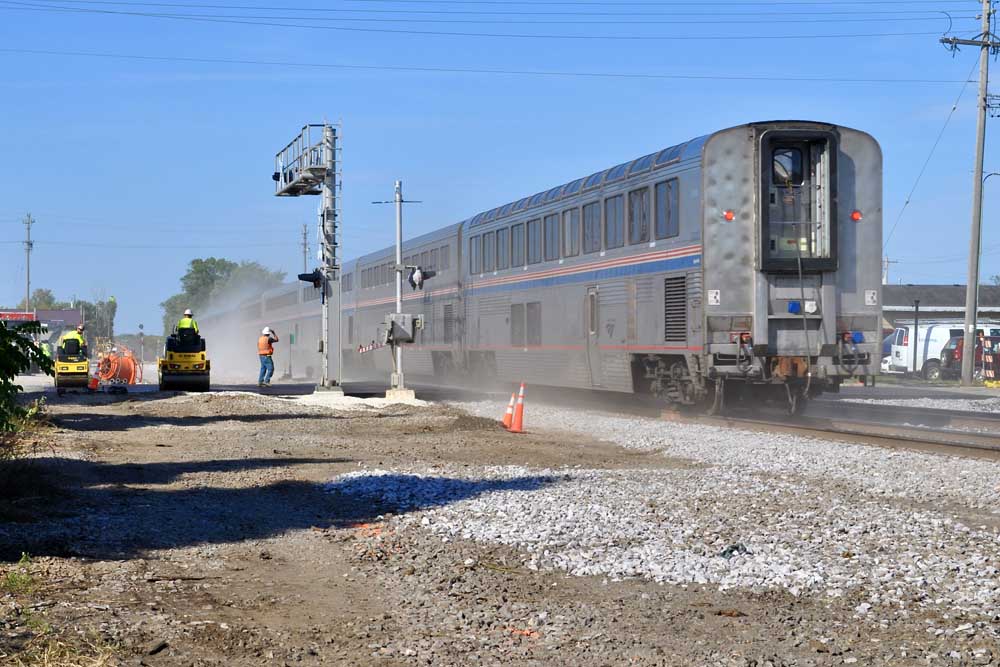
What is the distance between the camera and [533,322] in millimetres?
24516

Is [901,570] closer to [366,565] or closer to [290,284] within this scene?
[366,565]

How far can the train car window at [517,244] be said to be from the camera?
2531 centimetres

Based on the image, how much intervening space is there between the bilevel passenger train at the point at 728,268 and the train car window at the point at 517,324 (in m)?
2.28

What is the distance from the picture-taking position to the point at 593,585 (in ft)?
21.9

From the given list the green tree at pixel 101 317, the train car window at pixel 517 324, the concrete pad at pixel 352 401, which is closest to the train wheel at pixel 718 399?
the concrete pad at pixel 352 401

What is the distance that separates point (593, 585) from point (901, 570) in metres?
1.88

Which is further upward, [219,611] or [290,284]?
[290,284]

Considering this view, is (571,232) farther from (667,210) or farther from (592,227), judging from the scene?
(667,210)

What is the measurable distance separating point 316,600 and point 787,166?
523 inches

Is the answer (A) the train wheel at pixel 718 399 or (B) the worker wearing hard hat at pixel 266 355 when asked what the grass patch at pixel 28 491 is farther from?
(B) the worker wearing hard hat at pixel 266 355

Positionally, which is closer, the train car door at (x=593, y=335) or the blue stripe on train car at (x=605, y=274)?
the blue stripe on train car at (x=605, y=274)

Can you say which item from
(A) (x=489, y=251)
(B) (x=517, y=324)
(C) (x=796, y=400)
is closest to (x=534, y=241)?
(B) (x=517, y=324)

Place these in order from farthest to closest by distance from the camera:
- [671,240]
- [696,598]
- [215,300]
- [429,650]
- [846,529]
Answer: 1. [215,300]
2. [671,240]
3. [846,529]
4. [696,598]
5. [429,650]

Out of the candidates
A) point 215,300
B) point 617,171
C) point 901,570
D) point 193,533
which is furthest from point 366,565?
point 215,300
